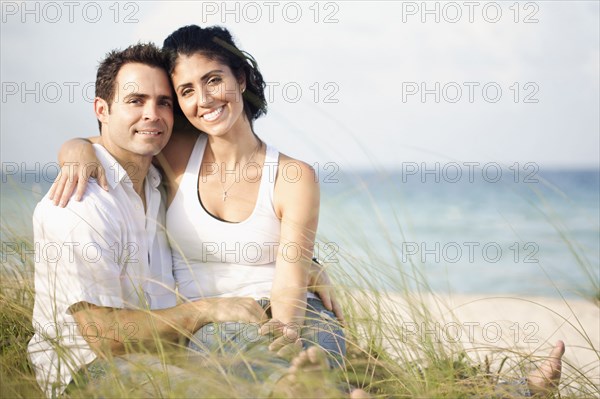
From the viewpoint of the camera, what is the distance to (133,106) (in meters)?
2.98

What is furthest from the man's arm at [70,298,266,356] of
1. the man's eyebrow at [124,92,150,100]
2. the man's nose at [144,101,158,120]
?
the man's eyebrow at [124,92,150,100]

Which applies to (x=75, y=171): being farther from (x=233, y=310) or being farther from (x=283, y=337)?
(x=283, y=337)

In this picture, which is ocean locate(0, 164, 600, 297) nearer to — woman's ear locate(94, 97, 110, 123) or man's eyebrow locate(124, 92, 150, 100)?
woman's ear locate(94, 97, 110, 123)

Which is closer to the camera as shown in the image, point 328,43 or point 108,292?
point 108,292

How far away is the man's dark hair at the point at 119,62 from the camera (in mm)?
3025

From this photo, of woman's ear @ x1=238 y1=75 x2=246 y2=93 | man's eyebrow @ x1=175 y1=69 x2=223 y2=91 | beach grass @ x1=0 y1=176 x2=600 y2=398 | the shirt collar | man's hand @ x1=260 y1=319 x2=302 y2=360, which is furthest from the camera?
woman's ear @ x1=238 y1=75 x2=246 y2=93

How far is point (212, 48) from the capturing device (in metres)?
3.09

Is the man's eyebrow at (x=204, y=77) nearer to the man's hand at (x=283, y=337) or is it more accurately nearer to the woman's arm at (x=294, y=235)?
the woman's arm at (x=294, y=235)

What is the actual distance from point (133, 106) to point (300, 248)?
3.10 ft

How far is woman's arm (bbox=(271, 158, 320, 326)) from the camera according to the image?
2.86m

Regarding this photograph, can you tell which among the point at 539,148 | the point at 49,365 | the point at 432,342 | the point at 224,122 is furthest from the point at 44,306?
the point at 539,148

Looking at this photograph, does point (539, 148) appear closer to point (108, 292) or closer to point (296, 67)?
point (296, 67)

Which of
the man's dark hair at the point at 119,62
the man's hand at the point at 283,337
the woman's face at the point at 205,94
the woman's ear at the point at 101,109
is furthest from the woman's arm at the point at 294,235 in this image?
the woman's ear at the point at 101,109

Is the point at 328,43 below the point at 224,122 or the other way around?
the other way around
